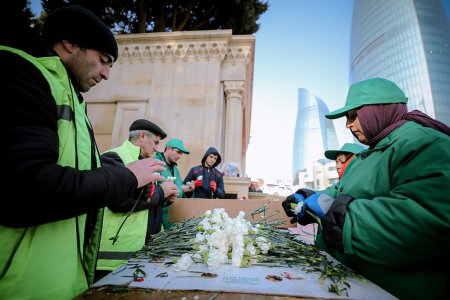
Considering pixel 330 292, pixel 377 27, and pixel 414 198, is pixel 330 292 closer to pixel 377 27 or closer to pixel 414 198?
pixel 414 198

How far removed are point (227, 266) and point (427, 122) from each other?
135cm

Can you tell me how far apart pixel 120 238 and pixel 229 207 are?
112 centimetres

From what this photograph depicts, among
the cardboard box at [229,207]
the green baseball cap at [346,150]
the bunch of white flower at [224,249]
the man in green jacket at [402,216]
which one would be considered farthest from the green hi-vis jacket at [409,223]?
the green baseball cap at [346,150]

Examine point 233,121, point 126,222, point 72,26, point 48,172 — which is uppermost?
point 233,121

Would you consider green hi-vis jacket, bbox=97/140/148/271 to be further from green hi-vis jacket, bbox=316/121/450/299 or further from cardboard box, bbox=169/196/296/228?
green hi-vis jacket, bbox=316/121/450/299

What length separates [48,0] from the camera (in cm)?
866

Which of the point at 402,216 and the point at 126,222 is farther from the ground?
the point at 402,216

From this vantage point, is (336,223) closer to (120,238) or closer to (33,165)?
(33,165)

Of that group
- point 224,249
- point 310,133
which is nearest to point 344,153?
point 224,249

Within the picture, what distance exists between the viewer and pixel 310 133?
97438 millimetres

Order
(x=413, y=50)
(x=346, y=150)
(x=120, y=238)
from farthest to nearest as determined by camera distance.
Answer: (x=413, y=50) → (x=346, y=150) → (x=120, y=238)

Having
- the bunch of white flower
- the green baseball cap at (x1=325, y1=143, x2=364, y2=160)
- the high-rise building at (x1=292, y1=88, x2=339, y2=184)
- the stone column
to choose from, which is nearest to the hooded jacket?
the green baseball cap at (x1=325, y1=143, x2=364, y2=160)

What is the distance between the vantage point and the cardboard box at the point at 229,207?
239 centimetres

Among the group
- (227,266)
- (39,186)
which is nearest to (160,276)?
(227,266)
